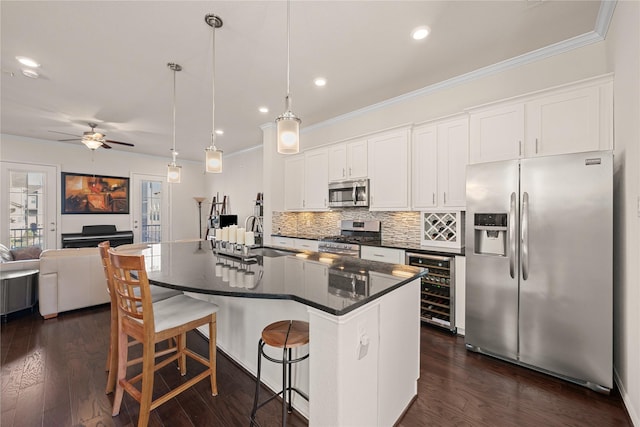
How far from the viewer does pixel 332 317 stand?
117 centimetres

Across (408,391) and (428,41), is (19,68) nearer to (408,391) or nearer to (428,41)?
(428,41)

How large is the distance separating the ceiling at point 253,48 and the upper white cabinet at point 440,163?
2.17 ft

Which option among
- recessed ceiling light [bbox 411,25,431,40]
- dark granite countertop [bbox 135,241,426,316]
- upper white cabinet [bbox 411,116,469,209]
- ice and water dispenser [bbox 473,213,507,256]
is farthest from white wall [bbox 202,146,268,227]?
ice and water dispenser [bbox 473,213,507,256]

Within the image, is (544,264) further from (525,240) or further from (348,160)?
(348,160)

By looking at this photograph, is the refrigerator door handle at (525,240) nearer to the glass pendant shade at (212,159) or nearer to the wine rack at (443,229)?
the wine rack at (443,229)

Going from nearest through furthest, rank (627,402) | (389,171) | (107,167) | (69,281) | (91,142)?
(627,402), (69,281), (389,171), (91,142), (107,167)

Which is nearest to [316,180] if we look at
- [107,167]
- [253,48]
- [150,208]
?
[253,48]

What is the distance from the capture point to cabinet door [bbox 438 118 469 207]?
3.05 meters

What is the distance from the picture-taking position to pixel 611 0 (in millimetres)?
2045

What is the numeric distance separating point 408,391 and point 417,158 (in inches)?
103

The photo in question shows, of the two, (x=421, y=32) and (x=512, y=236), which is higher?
(x=421, y=32)

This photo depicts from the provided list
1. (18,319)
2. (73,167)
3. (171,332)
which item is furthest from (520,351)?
(73,167)

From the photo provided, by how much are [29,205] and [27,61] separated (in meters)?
4.40

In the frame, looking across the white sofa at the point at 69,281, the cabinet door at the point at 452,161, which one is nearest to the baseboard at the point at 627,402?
the cabinet door at the point at 452,161
